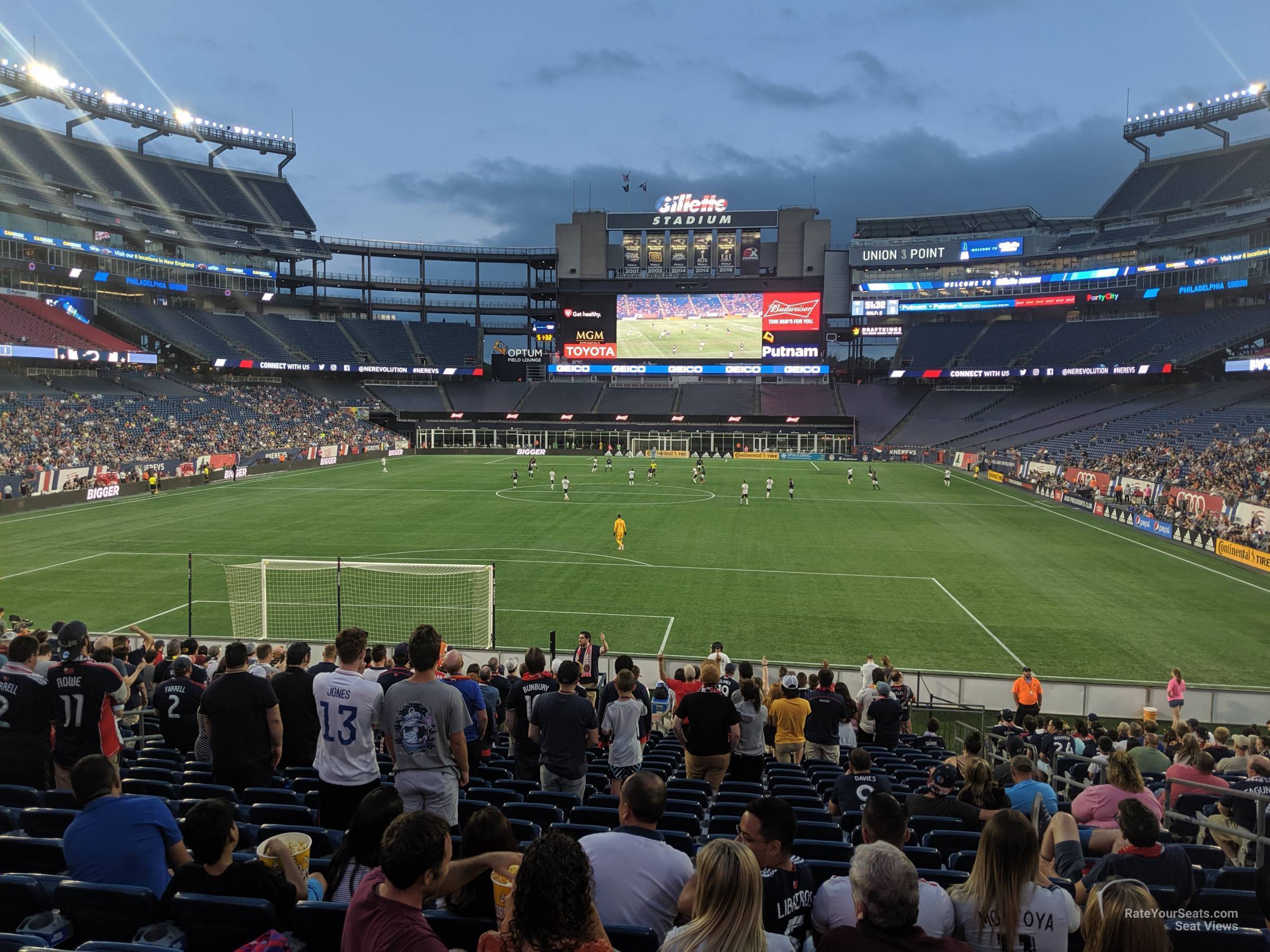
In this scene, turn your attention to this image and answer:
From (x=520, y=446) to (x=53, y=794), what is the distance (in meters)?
90.4

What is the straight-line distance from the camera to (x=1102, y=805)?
6953 millimetres

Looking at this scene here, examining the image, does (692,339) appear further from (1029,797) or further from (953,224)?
(1029,797)

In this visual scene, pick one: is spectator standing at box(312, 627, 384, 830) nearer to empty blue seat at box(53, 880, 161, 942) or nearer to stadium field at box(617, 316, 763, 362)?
empty blue seat at box(53, 880, 161, 942)

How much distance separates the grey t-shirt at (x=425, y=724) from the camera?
6.45 metres

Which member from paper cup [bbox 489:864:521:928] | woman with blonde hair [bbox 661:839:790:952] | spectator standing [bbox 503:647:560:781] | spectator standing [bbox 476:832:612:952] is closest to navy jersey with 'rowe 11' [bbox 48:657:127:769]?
spectator standing [bbox 503:647:560:781]

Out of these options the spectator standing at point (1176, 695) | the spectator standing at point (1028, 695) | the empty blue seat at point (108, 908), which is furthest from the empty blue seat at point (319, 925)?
the spectator standing at point (1176, 695)

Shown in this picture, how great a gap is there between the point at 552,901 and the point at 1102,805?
5745 mm

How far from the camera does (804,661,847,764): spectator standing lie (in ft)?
38.9

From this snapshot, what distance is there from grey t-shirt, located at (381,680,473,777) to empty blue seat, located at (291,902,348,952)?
2043 millimetres

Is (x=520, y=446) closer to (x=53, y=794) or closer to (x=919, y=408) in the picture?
(x=919, y=408)

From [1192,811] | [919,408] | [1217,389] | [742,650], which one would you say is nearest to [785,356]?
[919,408]

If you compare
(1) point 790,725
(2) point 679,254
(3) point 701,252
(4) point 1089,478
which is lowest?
(1) point 790,725

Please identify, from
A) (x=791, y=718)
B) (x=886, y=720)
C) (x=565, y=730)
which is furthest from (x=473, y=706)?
(x=886, y=720)

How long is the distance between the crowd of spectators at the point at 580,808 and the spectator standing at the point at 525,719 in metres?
0.03
